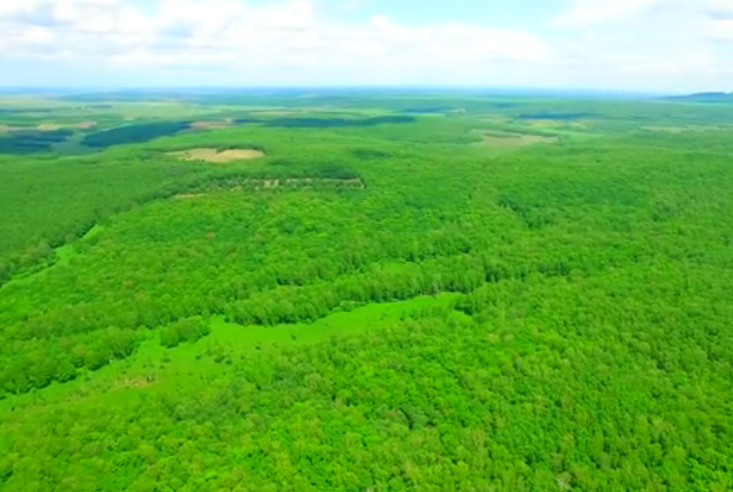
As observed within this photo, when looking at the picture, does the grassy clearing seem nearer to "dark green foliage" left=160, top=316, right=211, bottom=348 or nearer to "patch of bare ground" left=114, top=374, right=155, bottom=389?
"patch of bare ground" left=114, top=374, right=155, bottom=389

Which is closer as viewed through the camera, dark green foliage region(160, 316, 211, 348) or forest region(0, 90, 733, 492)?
forest region(0, 90, 733, 492)

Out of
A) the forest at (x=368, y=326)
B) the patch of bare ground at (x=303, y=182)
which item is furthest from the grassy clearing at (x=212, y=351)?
the patch of bare ground at (x=303, y=182)

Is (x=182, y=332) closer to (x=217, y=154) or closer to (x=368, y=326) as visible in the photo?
(x=368, y=326)

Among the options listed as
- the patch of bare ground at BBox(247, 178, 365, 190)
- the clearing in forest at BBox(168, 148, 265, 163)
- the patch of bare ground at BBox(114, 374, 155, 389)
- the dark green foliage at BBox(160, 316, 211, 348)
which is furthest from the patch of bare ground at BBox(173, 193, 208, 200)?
the patch of bare ground at BBox(114, 374, 155, 389)

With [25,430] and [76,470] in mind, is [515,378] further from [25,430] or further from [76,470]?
[25,430]

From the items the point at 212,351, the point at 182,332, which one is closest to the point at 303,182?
the point at 182,332

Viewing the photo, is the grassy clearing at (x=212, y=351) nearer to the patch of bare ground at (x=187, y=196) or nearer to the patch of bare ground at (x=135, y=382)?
the patch of bare ground at (x=135, y=382)
